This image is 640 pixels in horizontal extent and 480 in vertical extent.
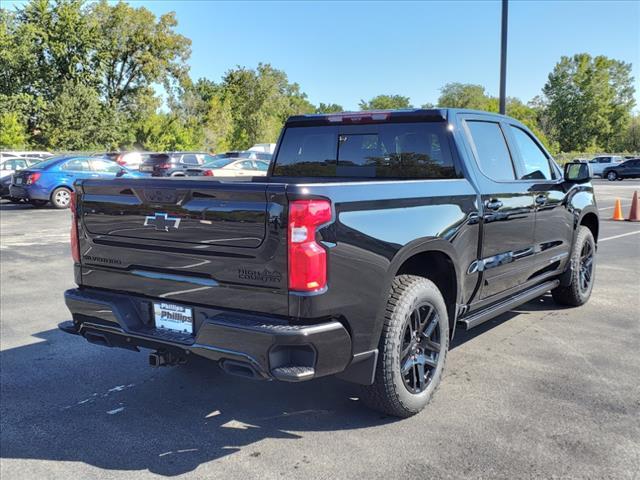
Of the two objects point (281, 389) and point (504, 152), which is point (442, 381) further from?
point (504, 152)

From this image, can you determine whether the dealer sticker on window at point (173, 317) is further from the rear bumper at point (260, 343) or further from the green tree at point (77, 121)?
the green tree at point (77, 121)

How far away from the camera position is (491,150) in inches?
183

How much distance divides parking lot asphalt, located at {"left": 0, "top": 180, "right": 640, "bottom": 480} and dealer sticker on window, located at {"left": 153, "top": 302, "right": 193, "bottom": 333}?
2.19 feet

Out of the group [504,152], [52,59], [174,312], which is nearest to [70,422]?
[174,312]

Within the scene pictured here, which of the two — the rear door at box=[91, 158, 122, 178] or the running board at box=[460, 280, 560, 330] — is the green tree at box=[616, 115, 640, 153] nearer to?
the rear door at box=[91, 158, 122, 178]

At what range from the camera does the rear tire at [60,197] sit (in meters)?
17.4

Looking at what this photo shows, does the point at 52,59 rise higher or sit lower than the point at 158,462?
higher

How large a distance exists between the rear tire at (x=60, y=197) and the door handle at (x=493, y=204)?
51.1ft

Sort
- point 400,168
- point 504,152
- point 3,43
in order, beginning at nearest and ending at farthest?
point 400,168 → point 504,152 → point 3,43

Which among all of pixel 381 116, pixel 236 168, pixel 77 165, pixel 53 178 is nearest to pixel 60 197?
pixel 53 178

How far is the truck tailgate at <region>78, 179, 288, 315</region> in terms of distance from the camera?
292 cm

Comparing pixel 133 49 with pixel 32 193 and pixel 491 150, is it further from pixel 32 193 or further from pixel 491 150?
pixel 491 150

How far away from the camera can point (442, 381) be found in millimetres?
4258

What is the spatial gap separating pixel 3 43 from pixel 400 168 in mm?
44880
